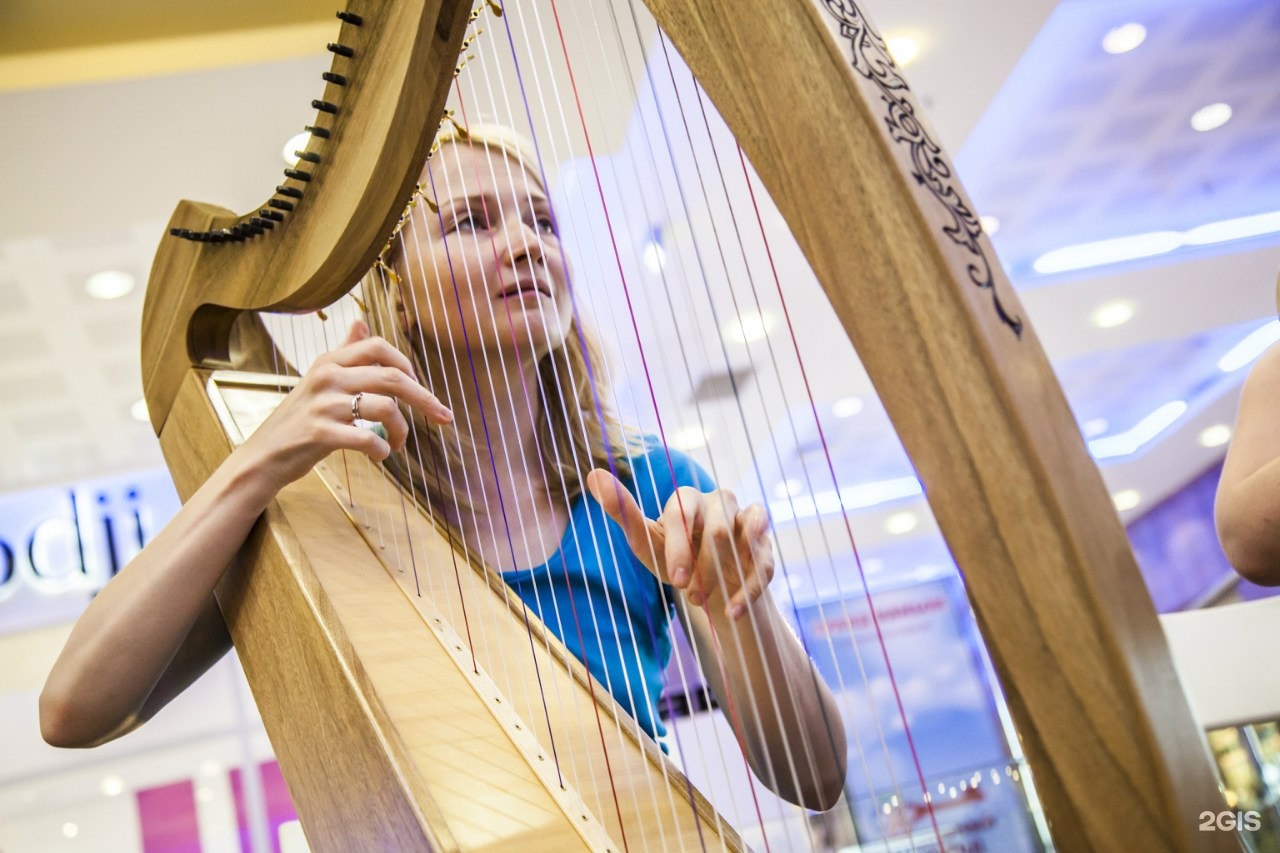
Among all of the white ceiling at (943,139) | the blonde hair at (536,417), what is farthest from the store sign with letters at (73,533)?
the blonde hair at (536,417)

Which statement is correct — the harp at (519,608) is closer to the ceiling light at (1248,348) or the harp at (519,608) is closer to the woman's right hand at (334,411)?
the woman's right hand at (334,411)

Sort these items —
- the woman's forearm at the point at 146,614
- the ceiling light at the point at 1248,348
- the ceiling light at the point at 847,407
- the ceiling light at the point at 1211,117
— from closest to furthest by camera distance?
the woman's forearm at the point at 146,614 → the ceiling light at the point at 1211,117 → the ceiling light at the point at 847,407 → the ceiling light at the point at 1248,348

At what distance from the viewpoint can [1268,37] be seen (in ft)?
12.5

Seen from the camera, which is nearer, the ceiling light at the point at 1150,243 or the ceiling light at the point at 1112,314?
the ceiling light at the point at 1150,243

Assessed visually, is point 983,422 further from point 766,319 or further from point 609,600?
point 766,319

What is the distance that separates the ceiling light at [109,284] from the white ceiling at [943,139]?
1.4 inches

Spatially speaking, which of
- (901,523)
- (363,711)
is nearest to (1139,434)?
(901,523)

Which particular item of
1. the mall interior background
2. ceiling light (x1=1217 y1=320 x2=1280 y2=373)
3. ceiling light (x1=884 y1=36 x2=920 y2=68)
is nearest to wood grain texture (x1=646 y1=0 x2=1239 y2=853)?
the mall interior background

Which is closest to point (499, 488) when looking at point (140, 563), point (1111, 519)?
point (140, 563)

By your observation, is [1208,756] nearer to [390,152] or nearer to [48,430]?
[390,152]

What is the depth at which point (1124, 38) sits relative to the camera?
3580mm

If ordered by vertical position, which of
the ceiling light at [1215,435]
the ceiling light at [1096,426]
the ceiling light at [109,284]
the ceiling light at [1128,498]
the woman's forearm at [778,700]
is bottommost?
the woman's forearm at [778,700]

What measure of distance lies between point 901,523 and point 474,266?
7.58 meters

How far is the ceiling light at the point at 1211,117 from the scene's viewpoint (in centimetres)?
416
